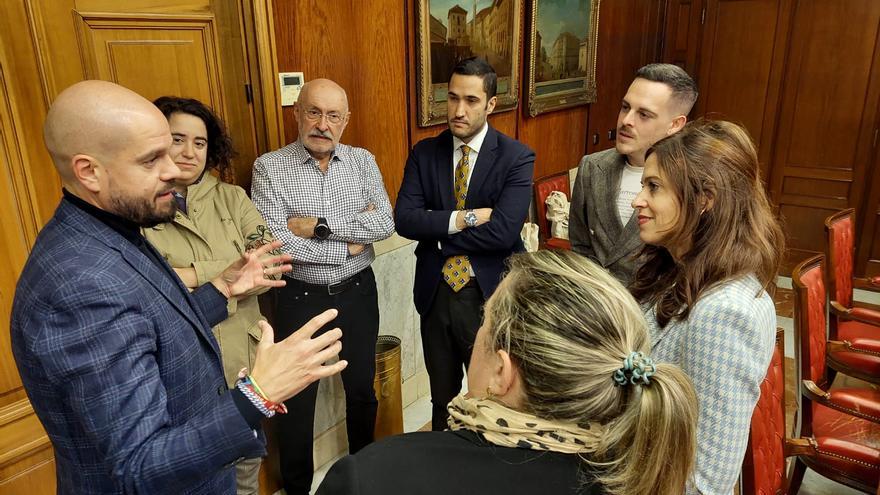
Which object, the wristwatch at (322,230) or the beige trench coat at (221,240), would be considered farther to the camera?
the wristwatch at (322,230)

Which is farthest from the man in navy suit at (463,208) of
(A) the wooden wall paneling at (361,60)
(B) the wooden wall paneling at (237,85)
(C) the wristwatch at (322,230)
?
(B) the wooden wall paneling at (237,85)

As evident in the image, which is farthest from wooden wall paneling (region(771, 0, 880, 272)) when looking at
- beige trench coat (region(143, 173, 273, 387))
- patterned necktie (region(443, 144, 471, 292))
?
beige trench coat (region(143, 173, 273, 387))

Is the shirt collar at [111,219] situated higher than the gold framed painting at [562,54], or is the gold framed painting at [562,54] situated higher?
the gold framed painting at [562,54]

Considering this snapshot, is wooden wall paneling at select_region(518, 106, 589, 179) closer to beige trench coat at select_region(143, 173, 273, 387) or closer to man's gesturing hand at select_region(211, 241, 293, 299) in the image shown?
beige trench coat at select_region(143, 173, 273, 387)

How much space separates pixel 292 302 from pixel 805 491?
265 cm

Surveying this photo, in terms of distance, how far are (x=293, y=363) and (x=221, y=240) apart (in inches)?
41.0

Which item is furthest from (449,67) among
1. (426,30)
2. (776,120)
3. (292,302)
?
(776,120)

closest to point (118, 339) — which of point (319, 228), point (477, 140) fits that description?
point (319, 228)

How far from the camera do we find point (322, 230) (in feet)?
7.84

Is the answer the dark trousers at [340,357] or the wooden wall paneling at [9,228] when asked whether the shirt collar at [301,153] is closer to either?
the dark trousers at [340,357]

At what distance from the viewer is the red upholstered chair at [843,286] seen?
120 inches

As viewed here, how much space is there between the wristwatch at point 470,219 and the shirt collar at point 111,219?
4.45ft

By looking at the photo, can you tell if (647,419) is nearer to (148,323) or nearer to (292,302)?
(148,323)

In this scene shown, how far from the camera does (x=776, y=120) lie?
5.72m
